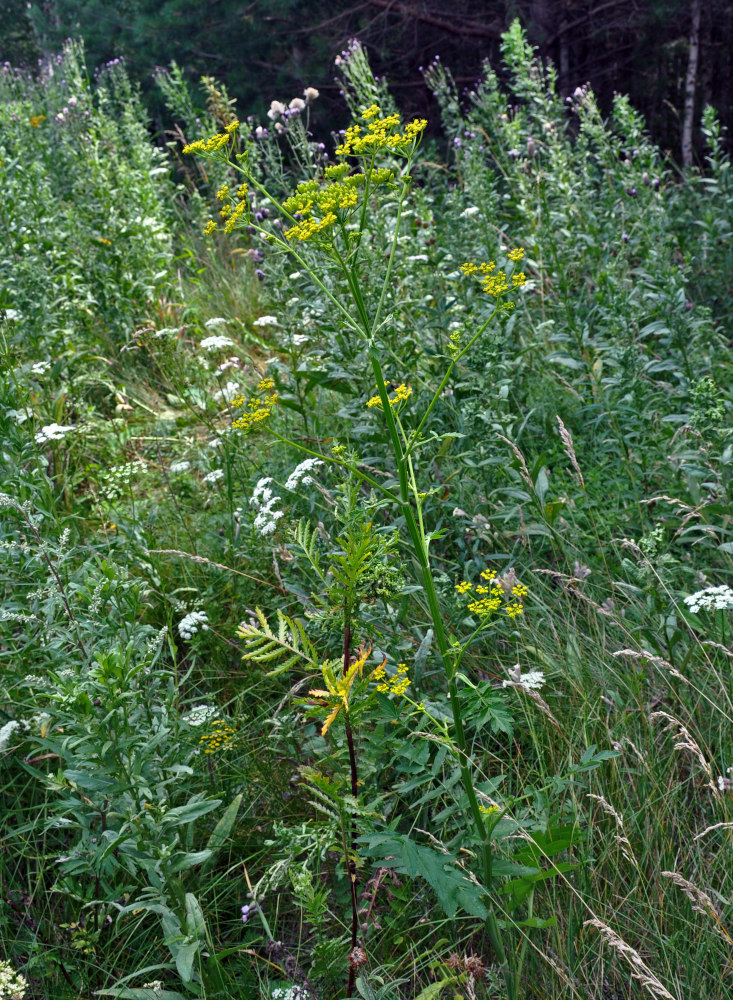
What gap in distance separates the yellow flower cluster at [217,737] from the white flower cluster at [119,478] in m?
1.21

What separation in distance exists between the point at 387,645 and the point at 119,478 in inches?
70.9

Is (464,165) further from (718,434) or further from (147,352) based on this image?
(718,434)

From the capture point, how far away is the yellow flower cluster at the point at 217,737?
88.4 inches

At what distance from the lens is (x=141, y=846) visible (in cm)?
178

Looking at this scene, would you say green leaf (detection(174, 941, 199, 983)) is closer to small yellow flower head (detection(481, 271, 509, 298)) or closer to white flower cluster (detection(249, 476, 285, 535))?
white flower cluster (detection(249, 476, 285, 535))

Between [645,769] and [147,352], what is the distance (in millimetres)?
3940

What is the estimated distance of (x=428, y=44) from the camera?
411 inches

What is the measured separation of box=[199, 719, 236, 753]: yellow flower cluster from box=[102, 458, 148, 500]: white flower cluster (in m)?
1.21

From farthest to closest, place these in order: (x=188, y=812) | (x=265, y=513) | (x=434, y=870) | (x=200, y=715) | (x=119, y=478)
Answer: (x=119, y=478) < (x=265, y=513) < (x=200, y=715) < (x=188, y=812) < (x=434, y=870)

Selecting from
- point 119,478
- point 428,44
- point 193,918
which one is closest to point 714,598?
point 193,918

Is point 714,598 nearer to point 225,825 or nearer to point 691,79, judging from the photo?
point 225,825

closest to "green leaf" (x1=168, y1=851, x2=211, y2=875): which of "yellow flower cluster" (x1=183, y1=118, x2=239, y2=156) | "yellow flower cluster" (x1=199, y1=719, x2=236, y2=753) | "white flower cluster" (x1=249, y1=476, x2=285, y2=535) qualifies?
"yellow flower cluster" (x1=199, y1=719, x2=236, y2=753)

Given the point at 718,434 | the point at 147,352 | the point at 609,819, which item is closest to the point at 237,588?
the point at 609,819

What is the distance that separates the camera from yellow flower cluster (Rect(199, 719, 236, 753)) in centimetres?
224
